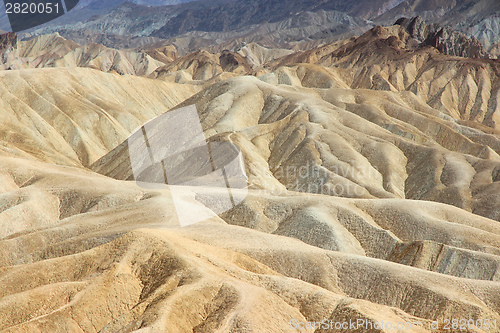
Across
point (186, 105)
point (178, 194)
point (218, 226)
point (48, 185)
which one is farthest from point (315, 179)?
point (186, 105)

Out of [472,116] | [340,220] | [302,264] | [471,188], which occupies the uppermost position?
[302,264]

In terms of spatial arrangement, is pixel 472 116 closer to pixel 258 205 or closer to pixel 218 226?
pixel 258 205
